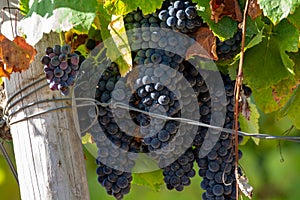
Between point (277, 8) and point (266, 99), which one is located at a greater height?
point (277, 8)

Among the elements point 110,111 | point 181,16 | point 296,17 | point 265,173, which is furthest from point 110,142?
point 265,173

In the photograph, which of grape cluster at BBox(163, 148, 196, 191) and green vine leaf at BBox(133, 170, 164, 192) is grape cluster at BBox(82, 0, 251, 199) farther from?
green vine leaf at BBox(133, 170, 164, 192)

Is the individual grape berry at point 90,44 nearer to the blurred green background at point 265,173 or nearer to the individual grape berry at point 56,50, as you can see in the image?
the individual grape berry at point 56,50

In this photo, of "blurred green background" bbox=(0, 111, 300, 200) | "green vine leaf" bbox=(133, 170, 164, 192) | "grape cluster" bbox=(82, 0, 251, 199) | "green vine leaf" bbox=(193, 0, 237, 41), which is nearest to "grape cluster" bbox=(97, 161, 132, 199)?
"grape cluster" bbox=(82, 0, 251, 199)

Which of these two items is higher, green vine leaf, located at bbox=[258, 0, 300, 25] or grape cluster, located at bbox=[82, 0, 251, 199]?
green vine leaf, located at bbox=[258, 0, 300, 25]

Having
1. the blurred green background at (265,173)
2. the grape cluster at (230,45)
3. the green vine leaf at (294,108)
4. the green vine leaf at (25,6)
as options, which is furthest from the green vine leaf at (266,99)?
the blurred green background at (265,173)

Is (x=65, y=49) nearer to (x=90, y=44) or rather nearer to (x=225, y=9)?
(x=90, y=44)
